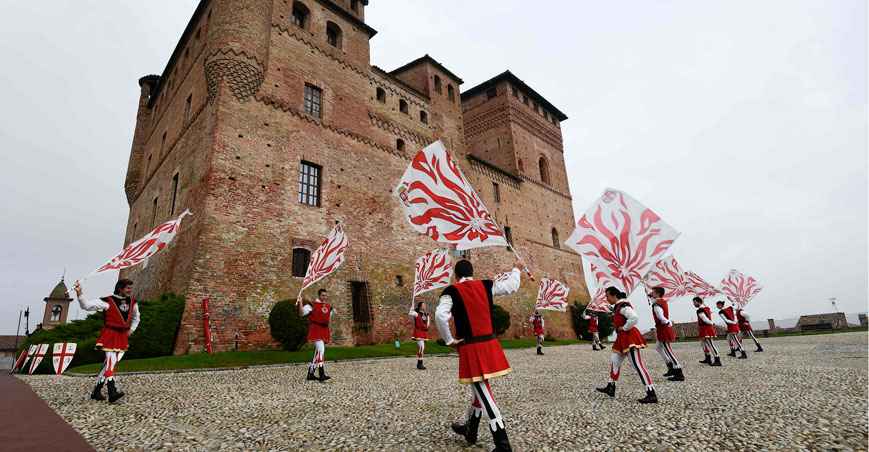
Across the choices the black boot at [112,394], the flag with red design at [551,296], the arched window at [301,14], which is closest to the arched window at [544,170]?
the flag with red design at [551,296]

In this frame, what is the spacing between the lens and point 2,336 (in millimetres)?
57062

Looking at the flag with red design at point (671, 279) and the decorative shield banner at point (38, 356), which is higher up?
the flag with red design at point (671, 279)

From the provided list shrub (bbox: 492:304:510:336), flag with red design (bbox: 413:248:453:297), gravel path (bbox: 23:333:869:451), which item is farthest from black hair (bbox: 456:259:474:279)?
shrub (bbox: 492:304:510:336)

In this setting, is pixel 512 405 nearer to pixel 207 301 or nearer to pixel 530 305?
pixel 207 301

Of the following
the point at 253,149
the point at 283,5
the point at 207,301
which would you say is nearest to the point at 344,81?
the point at 283,5

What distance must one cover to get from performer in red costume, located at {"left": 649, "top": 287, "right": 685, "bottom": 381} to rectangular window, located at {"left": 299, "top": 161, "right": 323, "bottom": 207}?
14.3 m

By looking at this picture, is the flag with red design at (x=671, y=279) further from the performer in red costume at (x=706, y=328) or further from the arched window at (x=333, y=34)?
Result: the arched window at (x=333, y=34)

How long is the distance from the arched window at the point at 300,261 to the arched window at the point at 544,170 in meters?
25.2

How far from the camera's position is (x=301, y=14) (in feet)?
68.5

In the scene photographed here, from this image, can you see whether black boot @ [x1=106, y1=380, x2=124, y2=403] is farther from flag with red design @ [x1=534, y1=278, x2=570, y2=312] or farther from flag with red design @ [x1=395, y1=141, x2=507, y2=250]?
flag with red design @ [x1=534, y1=278, x2=570, y2=312]

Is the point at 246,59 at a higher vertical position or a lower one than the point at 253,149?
higher

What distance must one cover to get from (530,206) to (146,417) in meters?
29.4

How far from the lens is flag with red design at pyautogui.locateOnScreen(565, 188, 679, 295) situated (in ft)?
22.1

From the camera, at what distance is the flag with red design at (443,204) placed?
18.6ft
